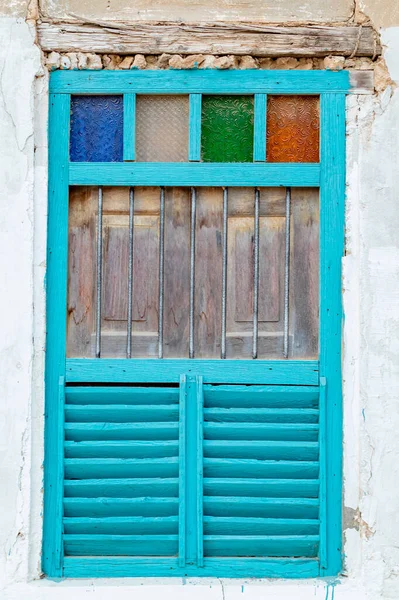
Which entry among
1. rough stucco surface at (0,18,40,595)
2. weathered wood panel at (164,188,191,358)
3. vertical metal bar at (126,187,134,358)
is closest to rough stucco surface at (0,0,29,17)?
rough stucco surface at (0,18,40,595)

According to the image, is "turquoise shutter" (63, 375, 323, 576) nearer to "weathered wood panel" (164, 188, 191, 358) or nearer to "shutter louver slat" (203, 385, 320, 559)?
"shutter louver slat" (203, 385, 320, 559)

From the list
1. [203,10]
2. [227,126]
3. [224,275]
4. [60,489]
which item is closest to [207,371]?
[224,275]

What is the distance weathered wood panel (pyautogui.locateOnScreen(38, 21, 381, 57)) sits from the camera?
117 inches

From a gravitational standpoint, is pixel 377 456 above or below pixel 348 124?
below

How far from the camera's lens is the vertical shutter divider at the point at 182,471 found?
9.57 feet

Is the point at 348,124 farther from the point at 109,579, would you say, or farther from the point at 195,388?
the point at 109,579

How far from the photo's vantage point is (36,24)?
9.68 feet

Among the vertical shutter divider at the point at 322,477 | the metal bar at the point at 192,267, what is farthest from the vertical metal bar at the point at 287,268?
the metal bar at the point at 192,267

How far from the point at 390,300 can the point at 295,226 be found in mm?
557

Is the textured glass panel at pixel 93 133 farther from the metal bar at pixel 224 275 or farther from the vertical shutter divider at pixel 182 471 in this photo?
the vertical shutter divider at pixel 182 471

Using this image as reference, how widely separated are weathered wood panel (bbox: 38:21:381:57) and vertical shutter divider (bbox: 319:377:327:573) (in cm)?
155

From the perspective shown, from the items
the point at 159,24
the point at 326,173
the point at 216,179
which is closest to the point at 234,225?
the point at 216,179

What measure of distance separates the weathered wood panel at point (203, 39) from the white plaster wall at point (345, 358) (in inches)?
5.9

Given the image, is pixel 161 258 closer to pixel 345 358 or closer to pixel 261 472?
pixel 345 358
